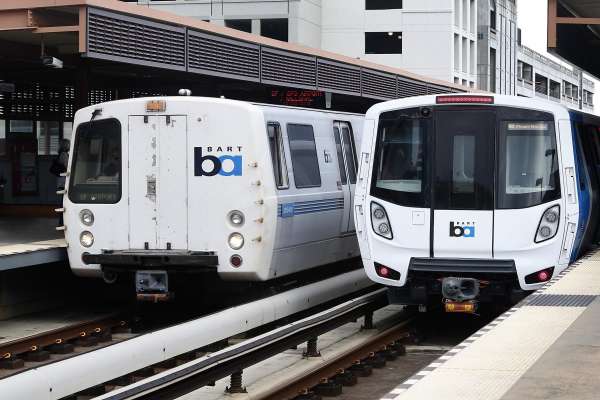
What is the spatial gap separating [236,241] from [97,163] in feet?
6.58

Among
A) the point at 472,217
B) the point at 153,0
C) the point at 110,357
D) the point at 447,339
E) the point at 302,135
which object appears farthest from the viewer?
the point at 153,0

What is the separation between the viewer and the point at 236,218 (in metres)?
13.3

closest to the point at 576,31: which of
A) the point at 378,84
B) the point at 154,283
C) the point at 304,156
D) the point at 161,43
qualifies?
the point at 378,84

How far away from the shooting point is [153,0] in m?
61.1

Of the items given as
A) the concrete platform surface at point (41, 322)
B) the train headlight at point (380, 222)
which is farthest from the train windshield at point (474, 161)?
the concrete platform surface at point (41, 322)

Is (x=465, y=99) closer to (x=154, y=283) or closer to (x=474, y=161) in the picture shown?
(x=474, y=161)

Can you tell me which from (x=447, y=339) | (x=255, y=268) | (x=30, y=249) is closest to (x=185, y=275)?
(x=255, y=268)

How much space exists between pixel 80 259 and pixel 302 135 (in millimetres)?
3139

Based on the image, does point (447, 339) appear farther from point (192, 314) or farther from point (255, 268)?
point (192, 314)

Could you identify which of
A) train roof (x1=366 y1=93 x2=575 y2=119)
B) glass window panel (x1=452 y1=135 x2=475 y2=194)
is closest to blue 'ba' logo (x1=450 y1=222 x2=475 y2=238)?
glass window panel (x1=452 y1=135 x2=475 y2=194)

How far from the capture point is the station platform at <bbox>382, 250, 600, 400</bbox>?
709 centimetres

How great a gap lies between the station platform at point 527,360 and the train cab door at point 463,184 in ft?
5.07

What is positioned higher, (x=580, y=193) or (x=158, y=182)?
(x=158, y=182)

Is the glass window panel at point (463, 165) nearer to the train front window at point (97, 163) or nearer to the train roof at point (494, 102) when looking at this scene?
the train roof at point (494, 102)
